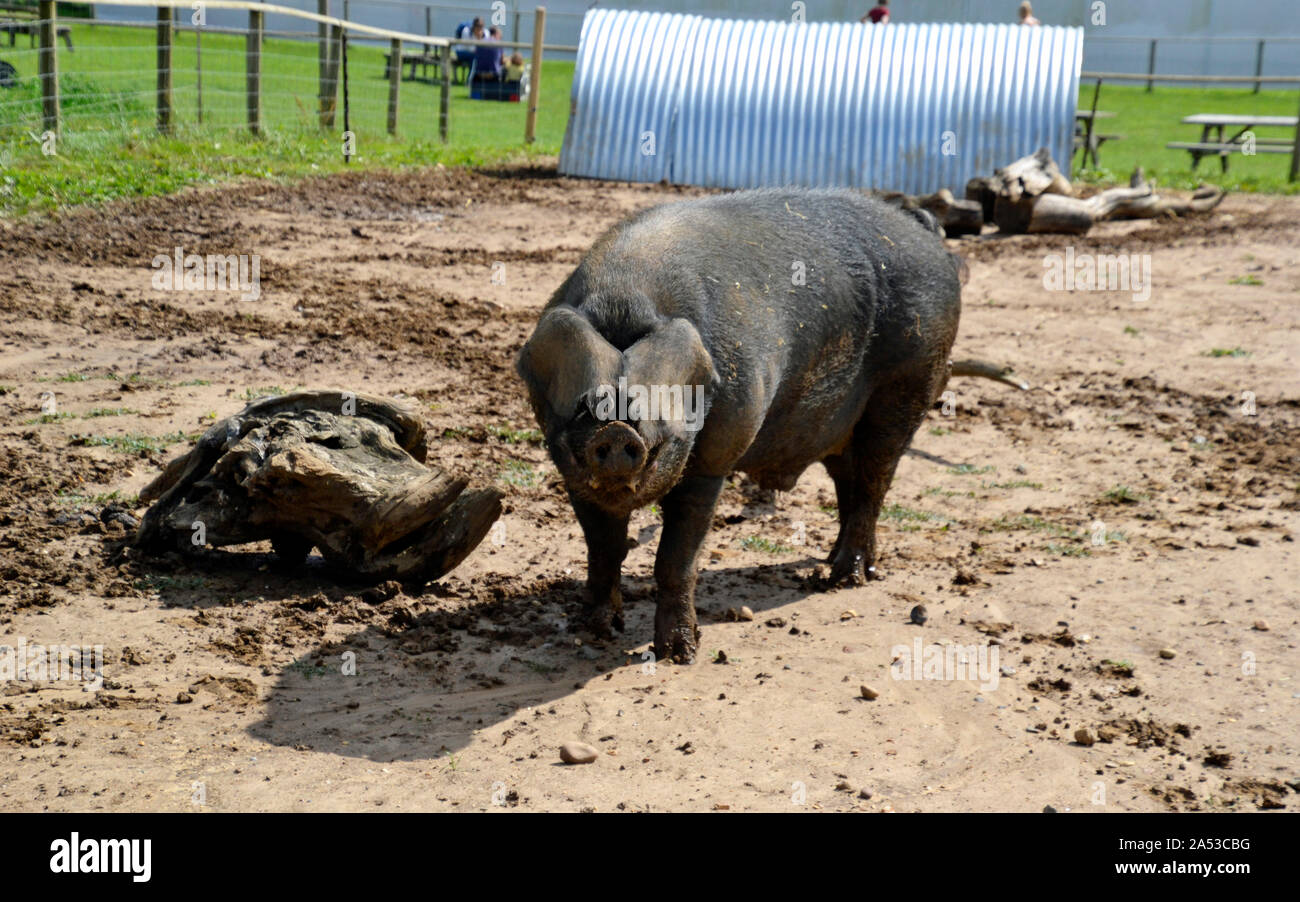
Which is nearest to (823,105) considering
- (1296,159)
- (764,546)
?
(1296,159)

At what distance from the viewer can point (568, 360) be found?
408 cm

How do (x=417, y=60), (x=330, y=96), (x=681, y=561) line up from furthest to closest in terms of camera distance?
1. (x=417, y=60)
2. (x=330, y=96)
3. (x=681, y=561)

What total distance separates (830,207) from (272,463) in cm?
253

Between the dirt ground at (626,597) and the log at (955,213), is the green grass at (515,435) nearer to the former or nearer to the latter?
the dirt ground at (626,597)

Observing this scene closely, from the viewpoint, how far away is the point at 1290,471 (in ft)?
23.9

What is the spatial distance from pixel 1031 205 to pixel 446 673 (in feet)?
34.3

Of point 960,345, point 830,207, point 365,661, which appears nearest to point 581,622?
point 365,661

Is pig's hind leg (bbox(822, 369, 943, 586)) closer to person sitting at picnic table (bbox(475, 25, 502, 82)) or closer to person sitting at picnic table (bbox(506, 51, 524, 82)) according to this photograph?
person sitting at picnic table (bbox(475, 25, 502, 82))

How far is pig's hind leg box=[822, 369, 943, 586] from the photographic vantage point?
19.2 ft

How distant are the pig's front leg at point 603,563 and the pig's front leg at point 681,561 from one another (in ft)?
0.60

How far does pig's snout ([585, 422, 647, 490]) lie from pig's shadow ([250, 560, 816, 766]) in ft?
3.20

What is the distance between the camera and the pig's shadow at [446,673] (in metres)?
4.20

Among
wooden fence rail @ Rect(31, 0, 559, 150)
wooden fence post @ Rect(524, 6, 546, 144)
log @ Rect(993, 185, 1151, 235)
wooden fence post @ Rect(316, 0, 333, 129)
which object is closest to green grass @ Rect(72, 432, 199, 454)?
wooden fence rail @ Rect(31, 0, 559, 150)

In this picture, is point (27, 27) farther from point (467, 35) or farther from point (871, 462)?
point (467, 35)
